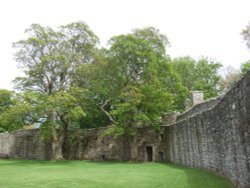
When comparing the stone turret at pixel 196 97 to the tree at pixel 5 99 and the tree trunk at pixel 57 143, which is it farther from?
the tree at pixel 5 99

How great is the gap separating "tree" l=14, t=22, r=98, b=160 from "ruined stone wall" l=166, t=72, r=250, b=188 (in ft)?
39.6

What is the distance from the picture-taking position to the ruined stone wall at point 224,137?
249 inches

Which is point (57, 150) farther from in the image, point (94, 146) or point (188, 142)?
point (188, 142)

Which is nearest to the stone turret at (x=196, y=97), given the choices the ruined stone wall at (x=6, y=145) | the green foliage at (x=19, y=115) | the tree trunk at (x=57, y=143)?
the tree trunk at (x=57, y=143)

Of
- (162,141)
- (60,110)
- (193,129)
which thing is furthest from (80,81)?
(193,129)

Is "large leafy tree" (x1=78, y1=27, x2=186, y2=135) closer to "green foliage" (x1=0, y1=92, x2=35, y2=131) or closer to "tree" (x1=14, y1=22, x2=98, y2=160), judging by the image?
"tree" (x1=14, y1=22, x2=98, y2=160)

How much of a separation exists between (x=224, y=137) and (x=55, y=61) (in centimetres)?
1931

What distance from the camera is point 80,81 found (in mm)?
26828

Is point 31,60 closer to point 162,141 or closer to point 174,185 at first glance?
point 162,141

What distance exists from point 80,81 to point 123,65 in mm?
4565

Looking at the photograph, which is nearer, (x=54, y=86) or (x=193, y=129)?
(x=193, y=129)

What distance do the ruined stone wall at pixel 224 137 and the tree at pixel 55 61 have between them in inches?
475

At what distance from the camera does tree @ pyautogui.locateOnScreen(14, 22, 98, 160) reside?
25.5 meters

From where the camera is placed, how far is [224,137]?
342 inches
